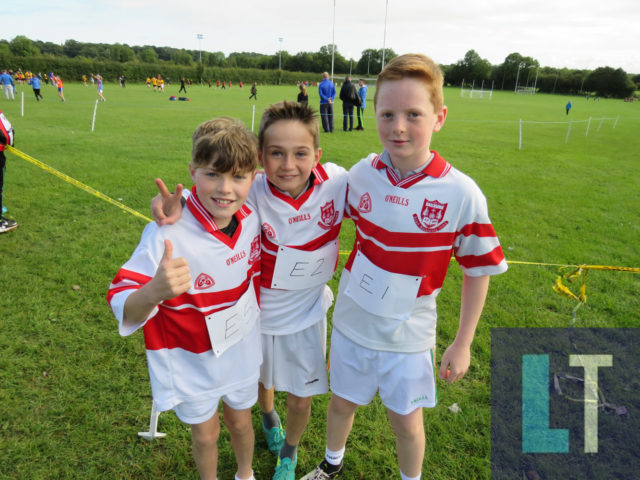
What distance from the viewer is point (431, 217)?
1.66 metres

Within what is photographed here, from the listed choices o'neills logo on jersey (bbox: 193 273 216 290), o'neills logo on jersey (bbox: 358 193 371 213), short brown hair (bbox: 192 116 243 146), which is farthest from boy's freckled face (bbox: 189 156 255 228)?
o'neills logo on jersey (bbox: 358 193 371 213)

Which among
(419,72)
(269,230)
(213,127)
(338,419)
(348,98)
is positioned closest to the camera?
(419,72)

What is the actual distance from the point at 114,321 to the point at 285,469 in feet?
7.34

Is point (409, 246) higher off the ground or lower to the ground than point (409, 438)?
higher

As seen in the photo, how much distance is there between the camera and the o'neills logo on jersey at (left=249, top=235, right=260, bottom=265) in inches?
72.1

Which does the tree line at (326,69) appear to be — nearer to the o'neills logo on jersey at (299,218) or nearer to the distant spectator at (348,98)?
the distant spectator at (348,98)

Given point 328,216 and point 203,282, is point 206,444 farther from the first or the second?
point 328,216

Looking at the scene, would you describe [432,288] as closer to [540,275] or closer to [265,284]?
[265,284]

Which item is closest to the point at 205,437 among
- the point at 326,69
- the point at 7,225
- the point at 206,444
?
the point at 206,444

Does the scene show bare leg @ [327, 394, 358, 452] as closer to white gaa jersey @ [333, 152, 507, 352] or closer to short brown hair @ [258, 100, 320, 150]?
white gaa jersey @ [333, 152, 507, 352]

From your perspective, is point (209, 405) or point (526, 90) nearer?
point (209, 405)

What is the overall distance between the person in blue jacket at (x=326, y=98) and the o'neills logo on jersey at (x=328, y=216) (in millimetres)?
12523

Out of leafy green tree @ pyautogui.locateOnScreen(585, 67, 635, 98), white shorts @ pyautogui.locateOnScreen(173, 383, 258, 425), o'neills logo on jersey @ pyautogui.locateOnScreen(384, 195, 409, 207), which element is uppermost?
leafy green tree @ pyautogui.locateOnScreen(585, 67, 635, 98)

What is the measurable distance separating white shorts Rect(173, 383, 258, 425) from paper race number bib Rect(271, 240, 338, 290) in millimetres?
521
